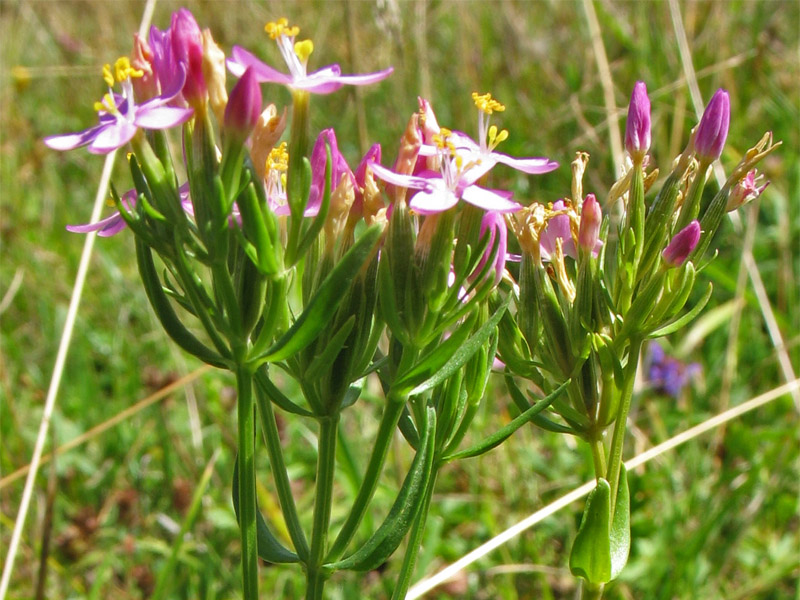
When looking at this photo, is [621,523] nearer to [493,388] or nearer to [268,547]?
[268,547]

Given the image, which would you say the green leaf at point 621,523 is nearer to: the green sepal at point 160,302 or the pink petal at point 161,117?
the green sepal at point 160,302

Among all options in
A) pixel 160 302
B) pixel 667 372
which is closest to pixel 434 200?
pixel 160 302

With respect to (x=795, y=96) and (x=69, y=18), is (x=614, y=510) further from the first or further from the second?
(x=69, y=18)

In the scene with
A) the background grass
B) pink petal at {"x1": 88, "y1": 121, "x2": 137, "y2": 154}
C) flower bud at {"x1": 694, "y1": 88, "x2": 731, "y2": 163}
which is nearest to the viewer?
pink petal at {"x1": 88, "y1": 121, "x2": 137, "y2": 154}

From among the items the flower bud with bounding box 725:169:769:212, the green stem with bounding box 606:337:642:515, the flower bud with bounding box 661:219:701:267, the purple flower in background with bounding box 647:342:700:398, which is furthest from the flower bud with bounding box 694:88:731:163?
the purple flower in background with bounding box 647:342:700:398

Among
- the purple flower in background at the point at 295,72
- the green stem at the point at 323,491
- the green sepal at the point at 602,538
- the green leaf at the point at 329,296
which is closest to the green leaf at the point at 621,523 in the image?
the green sepal at the point at 602,538

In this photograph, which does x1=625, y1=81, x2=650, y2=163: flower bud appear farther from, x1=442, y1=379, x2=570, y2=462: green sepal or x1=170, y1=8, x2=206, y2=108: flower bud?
x1=170, y1=8, x2=206, y2=108: flower bud
